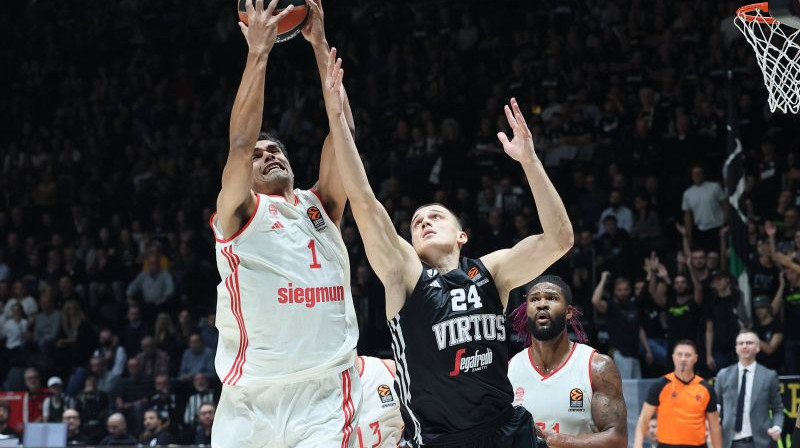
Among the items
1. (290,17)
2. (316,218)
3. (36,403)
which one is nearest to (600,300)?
(36,403)

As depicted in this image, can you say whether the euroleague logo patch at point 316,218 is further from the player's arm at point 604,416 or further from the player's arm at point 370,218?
the player's arm at point 604,416

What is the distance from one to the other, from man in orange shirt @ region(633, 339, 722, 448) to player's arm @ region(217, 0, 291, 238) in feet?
19.9

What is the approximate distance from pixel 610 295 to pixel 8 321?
7.69 m

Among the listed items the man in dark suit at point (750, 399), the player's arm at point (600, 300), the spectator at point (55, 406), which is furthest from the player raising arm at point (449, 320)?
the spectator at point (55, 406)

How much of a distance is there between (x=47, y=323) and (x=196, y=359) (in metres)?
2.71

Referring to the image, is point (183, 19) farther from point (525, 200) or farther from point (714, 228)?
point (714, 228)

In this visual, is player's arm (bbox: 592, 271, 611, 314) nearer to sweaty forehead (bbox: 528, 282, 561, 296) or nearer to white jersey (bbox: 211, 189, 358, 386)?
sweaty forehead (bbox: 528, 282, 561, 296)

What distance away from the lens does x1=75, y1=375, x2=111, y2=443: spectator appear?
1261cm

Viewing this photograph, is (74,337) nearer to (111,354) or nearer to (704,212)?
(111,354)

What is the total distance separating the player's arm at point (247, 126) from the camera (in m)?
4.91

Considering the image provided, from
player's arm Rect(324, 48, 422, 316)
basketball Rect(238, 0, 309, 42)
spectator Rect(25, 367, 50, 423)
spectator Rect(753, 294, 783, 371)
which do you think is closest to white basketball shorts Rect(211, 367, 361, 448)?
player's arm Rect(324, 48, 422, 316)

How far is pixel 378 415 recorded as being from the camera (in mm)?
6402

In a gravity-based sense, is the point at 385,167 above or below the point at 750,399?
above

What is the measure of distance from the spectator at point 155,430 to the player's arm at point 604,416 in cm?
667
